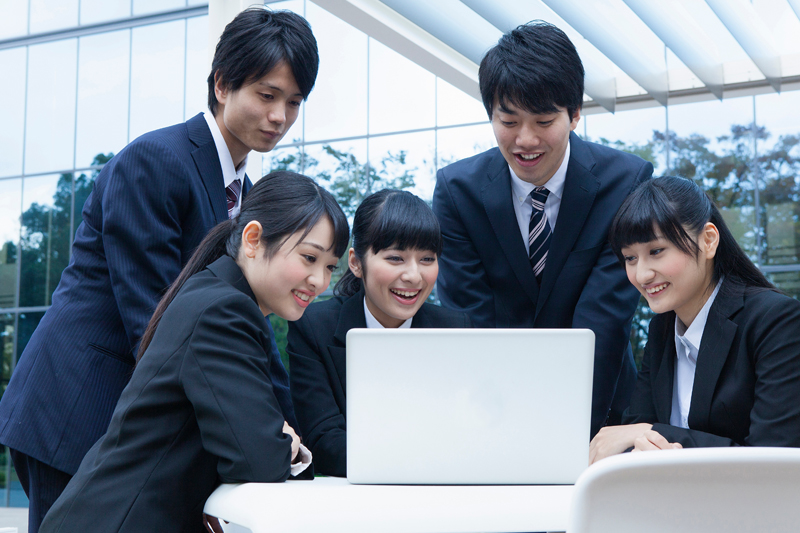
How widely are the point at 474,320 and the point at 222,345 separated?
46.7 inches

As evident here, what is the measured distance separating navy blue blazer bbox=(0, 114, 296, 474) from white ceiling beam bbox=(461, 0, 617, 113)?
2858mm

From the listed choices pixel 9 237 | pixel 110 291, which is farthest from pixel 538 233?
pixel 9 237

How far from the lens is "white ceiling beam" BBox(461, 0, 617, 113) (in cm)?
462

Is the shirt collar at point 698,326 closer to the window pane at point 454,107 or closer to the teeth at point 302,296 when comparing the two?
the teeth at point 302,296

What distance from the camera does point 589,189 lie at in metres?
2.32

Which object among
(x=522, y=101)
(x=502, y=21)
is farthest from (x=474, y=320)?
(x=502, y=21)

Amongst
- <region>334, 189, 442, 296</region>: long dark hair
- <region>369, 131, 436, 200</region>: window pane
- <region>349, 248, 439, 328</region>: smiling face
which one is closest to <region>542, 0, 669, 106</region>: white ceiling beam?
<region>334, 189, 442, 296</region>: long dark hair

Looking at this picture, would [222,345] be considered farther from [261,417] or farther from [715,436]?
[715,436]

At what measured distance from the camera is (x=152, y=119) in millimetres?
12688

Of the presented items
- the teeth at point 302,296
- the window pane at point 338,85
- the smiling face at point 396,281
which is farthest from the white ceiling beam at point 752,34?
the window pane at point 338,85

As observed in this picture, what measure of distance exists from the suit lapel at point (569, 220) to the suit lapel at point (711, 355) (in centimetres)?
51

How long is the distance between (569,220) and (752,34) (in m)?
4.15

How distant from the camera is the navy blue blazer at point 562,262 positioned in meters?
2.22

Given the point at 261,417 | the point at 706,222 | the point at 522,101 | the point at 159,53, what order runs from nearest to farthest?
the point at 261,417 → the point at 706,222 → the point at 522,101 → the point at 159,53
